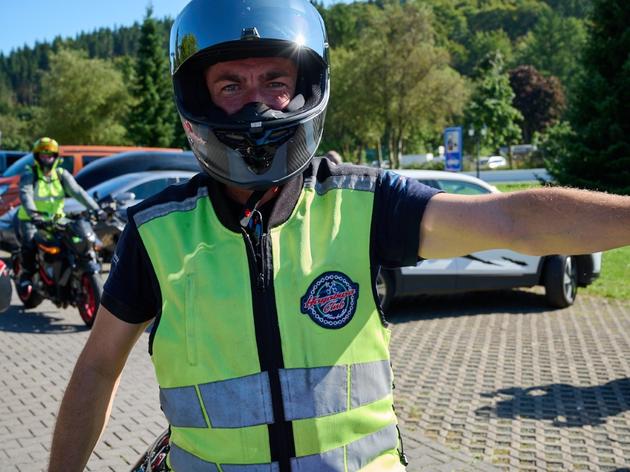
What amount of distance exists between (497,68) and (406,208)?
6016 cm

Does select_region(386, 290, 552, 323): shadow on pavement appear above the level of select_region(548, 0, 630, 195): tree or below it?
below

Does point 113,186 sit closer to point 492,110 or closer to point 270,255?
point 270,255

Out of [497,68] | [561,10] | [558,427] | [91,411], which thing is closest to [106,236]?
[558,427]

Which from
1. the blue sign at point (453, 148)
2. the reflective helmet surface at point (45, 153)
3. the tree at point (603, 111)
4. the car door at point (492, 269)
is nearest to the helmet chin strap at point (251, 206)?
the car door at point (492, 269)

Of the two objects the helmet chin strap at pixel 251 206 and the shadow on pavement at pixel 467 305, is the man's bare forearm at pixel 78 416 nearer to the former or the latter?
the helmet chin strap at pixel 251 206

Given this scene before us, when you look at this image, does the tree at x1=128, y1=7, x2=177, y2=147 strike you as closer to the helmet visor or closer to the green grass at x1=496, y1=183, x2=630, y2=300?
the green grass at x1=496, y1=183, x2=630, y2=300

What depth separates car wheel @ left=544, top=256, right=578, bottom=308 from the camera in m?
8.80

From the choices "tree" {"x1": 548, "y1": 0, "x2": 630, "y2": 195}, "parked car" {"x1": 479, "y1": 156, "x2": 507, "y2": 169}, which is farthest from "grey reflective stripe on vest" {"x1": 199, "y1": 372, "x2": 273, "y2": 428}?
"parked car" {"x1": 479, "y1": 156, "x2": 507, "y2": 169}

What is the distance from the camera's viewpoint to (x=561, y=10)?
152 metres

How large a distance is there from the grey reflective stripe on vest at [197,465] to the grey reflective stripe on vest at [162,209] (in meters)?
0.49

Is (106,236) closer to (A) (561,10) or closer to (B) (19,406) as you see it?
(B) (19,406)

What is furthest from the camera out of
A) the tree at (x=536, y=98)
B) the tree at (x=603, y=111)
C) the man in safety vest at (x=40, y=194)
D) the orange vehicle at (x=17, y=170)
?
the tree at (x=536, y=98)

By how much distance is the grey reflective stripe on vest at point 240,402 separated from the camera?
1499 mm

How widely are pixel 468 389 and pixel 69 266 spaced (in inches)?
179
